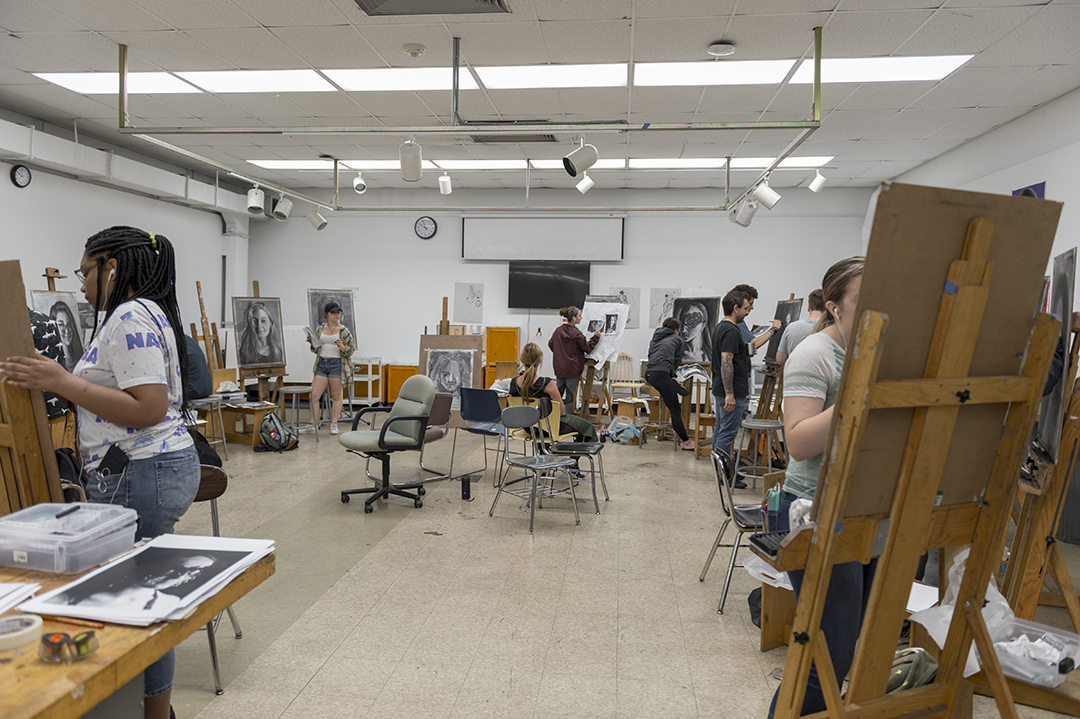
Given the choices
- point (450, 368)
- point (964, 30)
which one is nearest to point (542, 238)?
point (450, 368)

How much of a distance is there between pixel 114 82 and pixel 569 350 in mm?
4592

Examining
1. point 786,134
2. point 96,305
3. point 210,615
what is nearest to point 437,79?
point 786,134

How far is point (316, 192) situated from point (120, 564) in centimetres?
962

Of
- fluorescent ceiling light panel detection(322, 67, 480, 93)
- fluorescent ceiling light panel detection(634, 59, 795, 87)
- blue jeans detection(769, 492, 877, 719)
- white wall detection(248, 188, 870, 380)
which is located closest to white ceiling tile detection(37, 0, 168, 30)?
fluorescent ceiling light panel detection(322, 67, 480, 93)

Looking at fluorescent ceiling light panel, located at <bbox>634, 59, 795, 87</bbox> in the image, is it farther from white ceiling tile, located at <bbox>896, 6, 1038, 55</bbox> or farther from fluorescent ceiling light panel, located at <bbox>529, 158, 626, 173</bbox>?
fluorescent ceiling light panel, located at <bbox>529, 158, 626, 173</bbox>

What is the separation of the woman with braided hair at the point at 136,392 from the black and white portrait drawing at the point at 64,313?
14.8ft

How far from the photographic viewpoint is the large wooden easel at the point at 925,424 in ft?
4.00

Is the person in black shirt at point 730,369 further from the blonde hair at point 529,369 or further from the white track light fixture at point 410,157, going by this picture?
the white track light fixture at point 410,157

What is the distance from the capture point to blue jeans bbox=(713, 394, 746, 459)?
18.7 feet

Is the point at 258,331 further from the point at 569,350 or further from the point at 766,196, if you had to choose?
the point at 766,196

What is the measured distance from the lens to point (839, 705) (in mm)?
1374

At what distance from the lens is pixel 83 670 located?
3.11ft

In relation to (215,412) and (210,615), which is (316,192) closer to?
(215,412)

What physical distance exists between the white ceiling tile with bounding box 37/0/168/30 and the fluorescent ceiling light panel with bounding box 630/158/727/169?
16.1 feet
